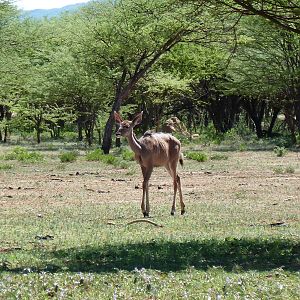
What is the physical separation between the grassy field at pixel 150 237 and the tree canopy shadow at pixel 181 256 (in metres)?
0.01

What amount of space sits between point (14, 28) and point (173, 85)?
8.62 m

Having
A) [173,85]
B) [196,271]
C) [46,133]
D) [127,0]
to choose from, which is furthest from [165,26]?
[46,133]

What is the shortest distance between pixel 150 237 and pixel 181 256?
189 centimetres

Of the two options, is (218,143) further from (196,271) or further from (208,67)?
(196,271)

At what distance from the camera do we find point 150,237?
1123 centimetres

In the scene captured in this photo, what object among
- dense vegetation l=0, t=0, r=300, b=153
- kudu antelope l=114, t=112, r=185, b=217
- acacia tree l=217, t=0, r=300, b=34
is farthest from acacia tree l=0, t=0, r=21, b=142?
acacia tree l=217, t=0, r=300, b=34

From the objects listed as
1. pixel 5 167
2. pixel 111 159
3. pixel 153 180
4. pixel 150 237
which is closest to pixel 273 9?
pixel 150 237

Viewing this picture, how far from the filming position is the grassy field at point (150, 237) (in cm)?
730

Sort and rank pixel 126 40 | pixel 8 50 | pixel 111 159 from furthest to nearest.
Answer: pixel 8 50, pixel 126 40, pixel 111 159

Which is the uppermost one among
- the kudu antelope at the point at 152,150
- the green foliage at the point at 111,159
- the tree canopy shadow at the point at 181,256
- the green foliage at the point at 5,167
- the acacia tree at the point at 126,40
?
the acacia tree at the point at 126,40

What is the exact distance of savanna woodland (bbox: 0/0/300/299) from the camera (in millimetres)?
8000

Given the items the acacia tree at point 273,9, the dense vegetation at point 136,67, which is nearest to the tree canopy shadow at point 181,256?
the acacia tree at point 273,9

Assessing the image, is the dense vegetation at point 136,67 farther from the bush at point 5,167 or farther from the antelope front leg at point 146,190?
A: the antelope front leg at point 146,190

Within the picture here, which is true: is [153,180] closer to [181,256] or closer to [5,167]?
[5,167]
